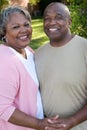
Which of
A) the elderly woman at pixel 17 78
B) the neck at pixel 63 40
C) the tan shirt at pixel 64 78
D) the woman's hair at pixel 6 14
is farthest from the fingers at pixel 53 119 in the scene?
the woman's hair at pixel 6 14

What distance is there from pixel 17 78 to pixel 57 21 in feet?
1.93

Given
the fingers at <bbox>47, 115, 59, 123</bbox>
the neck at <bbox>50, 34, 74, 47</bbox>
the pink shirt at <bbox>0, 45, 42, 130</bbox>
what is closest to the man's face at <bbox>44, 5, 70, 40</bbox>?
the neck at <bbox>50, 34, 74, 47</bbox>

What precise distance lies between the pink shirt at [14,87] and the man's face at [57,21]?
38 cm

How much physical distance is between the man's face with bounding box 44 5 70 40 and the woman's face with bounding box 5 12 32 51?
21 centimetres

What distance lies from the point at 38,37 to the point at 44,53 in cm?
1092

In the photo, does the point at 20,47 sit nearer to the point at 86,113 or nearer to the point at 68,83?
the point at 68,83

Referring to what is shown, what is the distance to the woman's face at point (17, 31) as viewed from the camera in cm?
329

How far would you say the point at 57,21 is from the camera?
10.7 ft

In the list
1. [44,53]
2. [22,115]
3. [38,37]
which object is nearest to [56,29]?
[44,53]

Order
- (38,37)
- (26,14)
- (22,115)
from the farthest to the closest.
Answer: (38,37) < (26,14) < (22,115)

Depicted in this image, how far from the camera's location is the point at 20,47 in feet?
11.1

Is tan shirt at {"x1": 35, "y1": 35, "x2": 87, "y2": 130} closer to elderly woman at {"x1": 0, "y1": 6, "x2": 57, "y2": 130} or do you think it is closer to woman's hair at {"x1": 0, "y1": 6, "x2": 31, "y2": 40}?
elderly woman at {"x1": 0, "y1": 6, "x2": 57, "y2": 130}

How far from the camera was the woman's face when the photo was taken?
3289 mm

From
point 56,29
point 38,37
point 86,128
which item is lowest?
point 38,37
